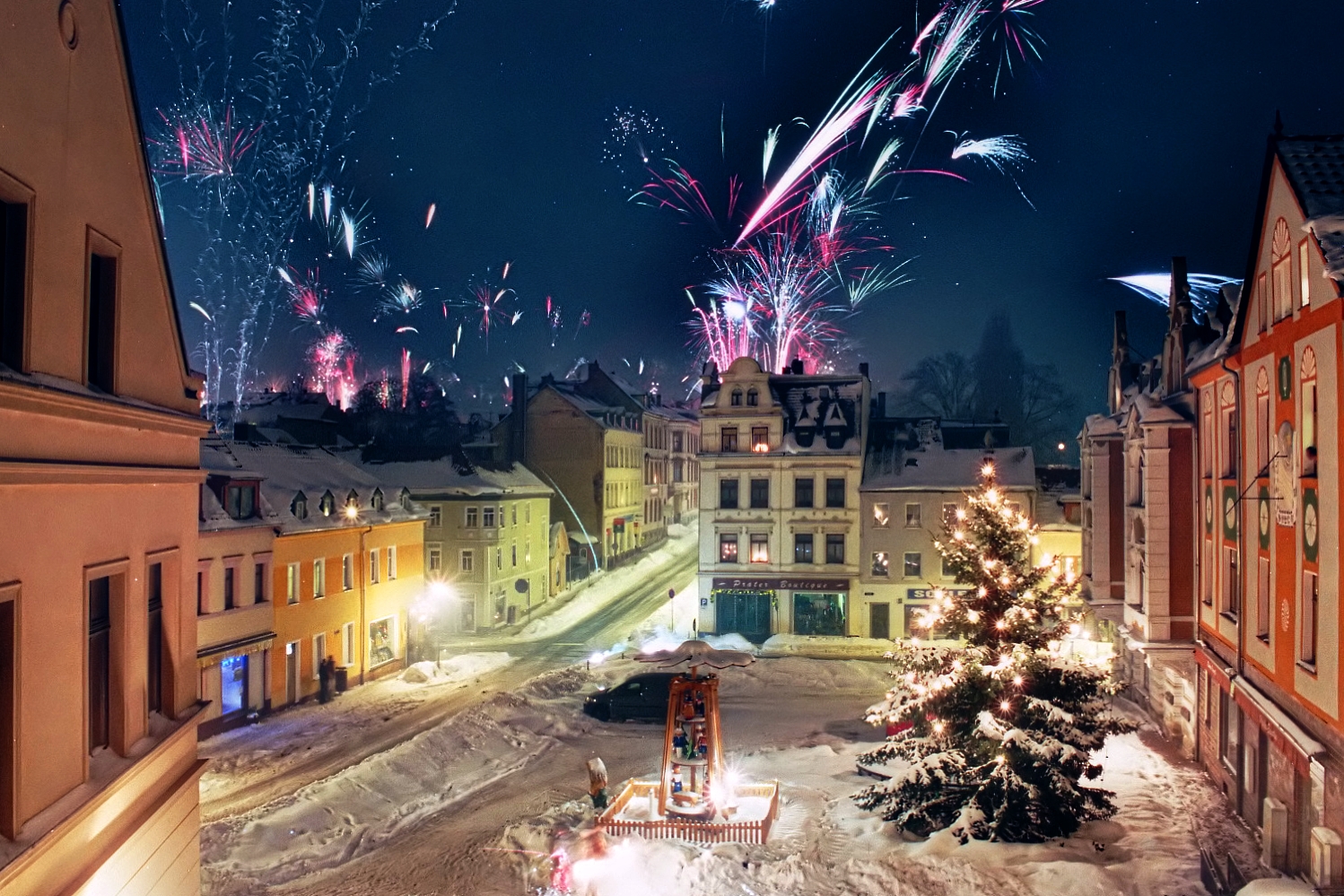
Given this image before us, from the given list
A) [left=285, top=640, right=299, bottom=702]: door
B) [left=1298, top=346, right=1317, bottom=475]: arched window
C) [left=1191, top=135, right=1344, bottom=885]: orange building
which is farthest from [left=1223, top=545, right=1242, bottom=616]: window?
[left=285, top=640, right=299, bottom=702]: door

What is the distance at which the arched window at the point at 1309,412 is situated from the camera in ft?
48.5

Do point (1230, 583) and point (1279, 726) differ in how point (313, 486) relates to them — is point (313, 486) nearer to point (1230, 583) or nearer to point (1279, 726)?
point (1230, 583)

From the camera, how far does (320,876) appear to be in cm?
1820

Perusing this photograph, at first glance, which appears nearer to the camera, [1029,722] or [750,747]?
[1029,722]

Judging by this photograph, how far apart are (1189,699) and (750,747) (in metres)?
11.5

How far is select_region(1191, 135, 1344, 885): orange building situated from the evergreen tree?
9.21ft

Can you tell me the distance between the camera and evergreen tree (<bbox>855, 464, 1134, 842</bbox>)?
18.0 meters

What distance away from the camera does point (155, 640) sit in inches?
394

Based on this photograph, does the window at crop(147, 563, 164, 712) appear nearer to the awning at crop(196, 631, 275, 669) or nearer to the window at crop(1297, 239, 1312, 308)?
the window at crop(1297, 239, 1312, 308)

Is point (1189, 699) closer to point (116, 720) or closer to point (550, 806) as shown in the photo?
point (550, 806)

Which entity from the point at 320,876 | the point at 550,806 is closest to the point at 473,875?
the point at 320,876

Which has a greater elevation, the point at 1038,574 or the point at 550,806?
the point at 1038,574

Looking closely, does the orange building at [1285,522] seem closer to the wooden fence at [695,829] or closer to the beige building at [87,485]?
the wooden fence at [695,829]

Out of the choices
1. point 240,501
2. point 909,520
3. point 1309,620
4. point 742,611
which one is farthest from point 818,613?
point 1309,620
